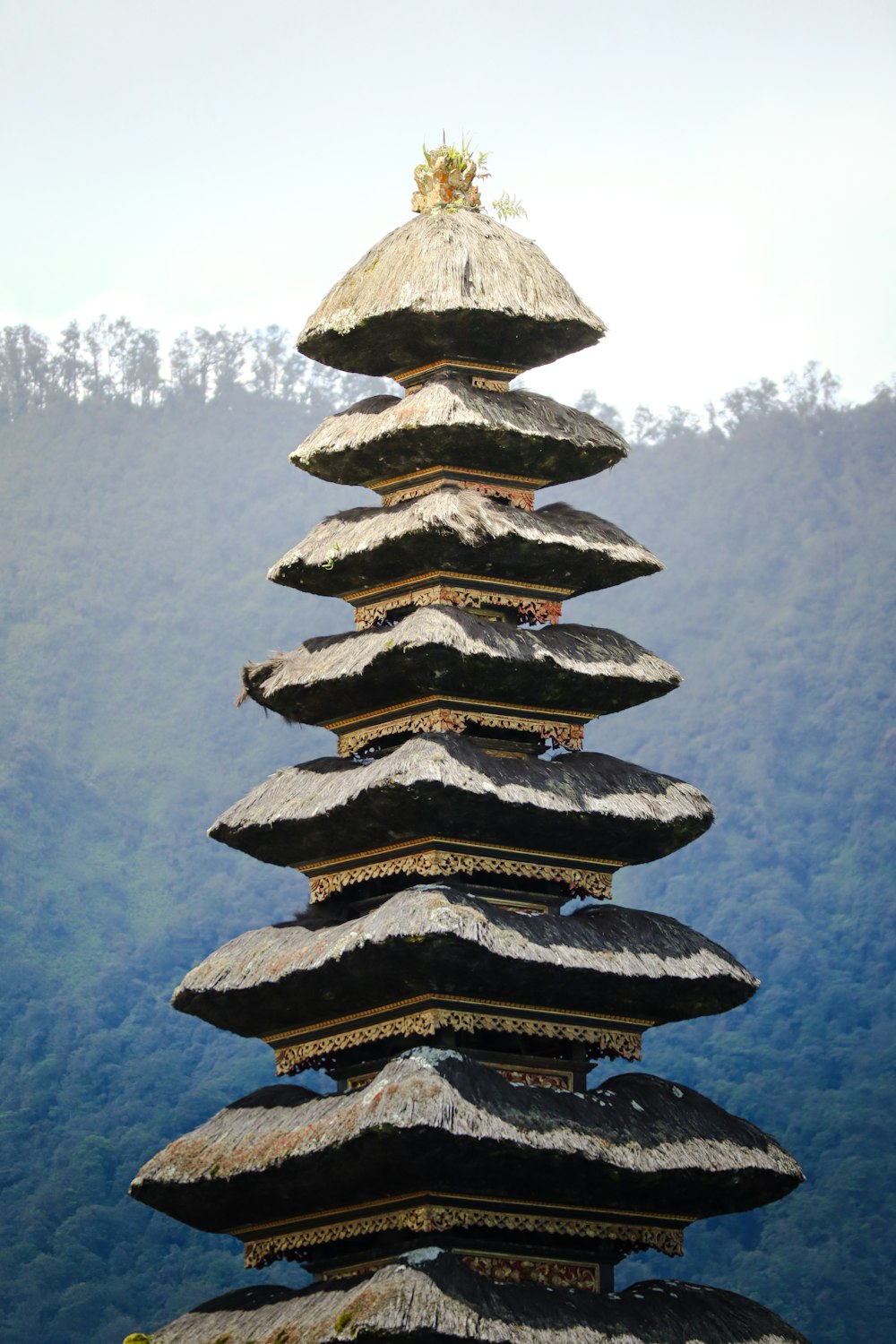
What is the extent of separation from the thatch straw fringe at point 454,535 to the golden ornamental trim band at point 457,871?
386 centimetres

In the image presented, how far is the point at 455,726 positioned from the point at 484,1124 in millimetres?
5624

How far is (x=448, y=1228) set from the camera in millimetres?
25547

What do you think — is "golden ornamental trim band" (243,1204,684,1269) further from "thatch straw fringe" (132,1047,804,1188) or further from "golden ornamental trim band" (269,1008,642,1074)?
"golden ornamental trim band" (269,1008,642,1074)

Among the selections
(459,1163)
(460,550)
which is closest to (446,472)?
(460,550)

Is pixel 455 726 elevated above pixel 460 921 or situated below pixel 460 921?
above

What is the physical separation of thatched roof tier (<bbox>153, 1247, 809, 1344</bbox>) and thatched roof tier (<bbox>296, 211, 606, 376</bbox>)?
11.8 meters

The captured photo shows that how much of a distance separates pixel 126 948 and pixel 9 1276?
23.6 metres

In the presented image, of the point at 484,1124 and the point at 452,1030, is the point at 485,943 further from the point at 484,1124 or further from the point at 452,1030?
the point at 484,1124

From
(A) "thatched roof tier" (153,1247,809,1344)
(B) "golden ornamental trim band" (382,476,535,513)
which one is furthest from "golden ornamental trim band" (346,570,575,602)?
(A) "thatched roof tier" (153,1247,809,1344)

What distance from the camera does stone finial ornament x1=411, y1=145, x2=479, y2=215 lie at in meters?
31.2

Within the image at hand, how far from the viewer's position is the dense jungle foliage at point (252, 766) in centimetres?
6894

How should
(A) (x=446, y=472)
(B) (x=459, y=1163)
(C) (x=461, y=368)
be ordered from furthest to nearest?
(C) (x=461, y=368) < (A) (x=446, y=472) < (B) (x=459, y=1163)

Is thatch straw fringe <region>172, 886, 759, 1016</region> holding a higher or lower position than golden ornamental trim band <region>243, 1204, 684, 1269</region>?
higher

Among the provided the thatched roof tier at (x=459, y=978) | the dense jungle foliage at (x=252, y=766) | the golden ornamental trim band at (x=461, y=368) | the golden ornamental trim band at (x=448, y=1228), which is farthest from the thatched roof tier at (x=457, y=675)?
the dense jungle foliage at (x=252, y=766)
